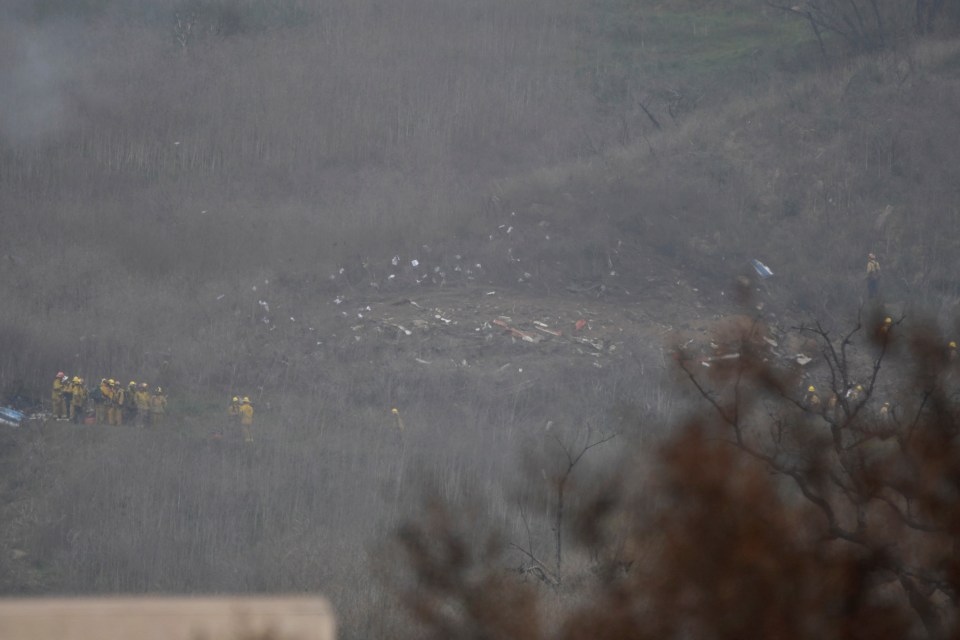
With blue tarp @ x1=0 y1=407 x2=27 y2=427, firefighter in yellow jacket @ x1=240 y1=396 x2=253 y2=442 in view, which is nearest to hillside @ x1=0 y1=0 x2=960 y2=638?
firefighter in yellow jacket @ x1=240 y1=396 x2=253 y2=442

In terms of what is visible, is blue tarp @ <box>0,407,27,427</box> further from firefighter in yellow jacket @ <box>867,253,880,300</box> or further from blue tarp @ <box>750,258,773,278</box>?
firefighter in yellow jacket @ <box>867,253,880,300</box>

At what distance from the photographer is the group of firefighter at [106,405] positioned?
17625mm

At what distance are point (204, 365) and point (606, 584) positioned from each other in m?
12.7

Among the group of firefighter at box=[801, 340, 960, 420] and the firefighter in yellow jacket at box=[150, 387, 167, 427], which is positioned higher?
the group of firefighter at box=[801, 340, 960, 420]

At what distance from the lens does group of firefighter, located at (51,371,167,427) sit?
17.6m

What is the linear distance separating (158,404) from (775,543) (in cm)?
1306

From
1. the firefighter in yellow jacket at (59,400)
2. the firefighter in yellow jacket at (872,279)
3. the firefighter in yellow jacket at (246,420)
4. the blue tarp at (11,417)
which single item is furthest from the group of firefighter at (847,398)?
the blue tarp at (11,417)

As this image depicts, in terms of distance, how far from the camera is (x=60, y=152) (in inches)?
1091

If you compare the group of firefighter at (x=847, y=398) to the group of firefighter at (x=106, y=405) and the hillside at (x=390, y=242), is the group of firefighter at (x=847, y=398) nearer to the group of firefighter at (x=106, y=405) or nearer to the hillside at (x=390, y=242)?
the hillside at (x=390, y=242)

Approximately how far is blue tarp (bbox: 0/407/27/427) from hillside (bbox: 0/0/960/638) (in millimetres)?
1105

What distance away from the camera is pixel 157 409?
1780 centimetres

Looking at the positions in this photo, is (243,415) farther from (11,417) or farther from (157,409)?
(11,417)

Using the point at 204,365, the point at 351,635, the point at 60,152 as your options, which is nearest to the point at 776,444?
the point at 351,635

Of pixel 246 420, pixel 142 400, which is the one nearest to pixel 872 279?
pixel 246 420
